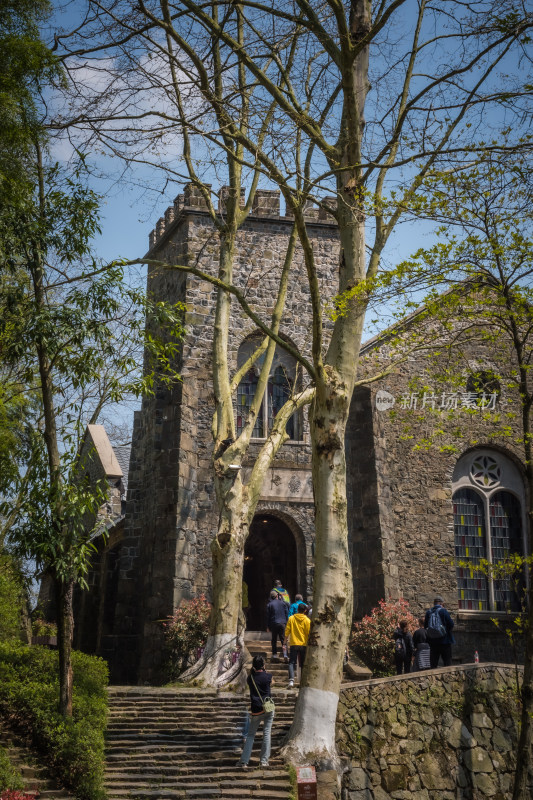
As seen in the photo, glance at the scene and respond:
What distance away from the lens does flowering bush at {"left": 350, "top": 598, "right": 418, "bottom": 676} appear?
1719 cm

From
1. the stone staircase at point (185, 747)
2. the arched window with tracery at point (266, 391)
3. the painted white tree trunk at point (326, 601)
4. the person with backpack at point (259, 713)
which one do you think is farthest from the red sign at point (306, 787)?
the arched window with tracery at point (266, 391)

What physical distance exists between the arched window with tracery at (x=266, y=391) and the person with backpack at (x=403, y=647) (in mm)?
6115

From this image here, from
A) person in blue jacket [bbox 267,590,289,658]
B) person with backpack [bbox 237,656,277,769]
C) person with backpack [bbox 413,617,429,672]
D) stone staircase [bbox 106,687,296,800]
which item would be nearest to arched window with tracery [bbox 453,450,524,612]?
person with backpack [bbox 413,617,429,672]

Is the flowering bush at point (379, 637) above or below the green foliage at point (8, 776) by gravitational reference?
above

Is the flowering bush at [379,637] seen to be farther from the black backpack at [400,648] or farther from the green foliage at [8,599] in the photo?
the green foliage at [8,599]

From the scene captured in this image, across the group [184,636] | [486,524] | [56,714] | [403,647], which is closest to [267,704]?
[56,714]

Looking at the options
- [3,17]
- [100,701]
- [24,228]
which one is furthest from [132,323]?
[100,701]

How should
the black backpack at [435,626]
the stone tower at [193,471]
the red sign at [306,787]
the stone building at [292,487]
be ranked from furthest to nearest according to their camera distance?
the stone building at [292,487] < the stone tower at [193,471] < the black backpack at [435,626] < the red sign at [306,787]

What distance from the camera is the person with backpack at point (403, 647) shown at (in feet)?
52.1

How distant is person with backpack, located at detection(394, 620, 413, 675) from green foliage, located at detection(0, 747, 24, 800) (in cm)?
802

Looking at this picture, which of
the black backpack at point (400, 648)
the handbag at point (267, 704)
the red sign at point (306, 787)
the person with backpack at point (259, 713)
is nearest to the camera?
the red sign at point (306, 787)

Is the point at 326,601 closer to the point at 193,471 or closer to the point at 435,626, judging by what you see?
the point at 435,626

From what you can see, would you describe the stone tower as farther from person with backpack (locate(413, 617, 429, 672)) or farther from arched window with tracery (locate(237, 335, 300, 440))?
person with backpack (locate(413, 617, 429, 672))

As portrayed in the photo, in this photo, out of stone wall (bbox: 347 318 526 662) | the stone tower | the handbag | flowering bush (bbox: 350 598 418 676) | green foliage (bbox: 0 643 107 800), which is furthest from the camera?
stone wall (bbox: 347 318 526 662)
